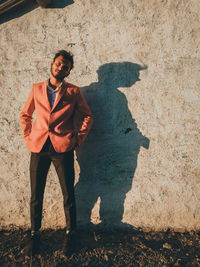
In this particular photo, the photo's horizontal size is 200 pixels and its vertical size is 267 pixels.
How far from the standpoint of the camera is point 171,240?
256 cm

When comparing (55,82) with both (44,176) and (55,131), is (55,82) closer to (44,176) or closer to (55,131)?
(55,131)

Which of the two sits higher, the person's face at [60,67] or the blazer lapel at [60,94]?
the person's face at [60,67]

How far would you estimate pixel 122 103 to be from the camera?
2.60 m

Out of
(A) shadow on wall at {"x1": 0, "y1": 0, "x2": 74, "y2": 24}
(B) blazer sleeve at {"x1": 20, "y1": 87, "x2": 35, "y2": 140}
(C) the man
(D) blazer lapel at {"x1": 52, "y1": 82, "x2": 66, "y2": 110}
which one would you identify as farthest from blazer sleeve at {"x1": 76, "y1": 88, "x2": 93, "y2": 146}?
(A) shadow on wall at {"x1": 0, "y1": 0, "x2": 74, "y2": 24}

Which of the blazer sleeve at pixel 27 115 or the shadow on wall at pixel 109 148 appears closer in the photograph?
the blazer sleeve at pixel 27 115

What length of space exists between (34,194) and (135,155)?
1.37 meters

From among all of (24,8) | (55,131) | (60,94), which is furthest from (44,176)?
(24,8)

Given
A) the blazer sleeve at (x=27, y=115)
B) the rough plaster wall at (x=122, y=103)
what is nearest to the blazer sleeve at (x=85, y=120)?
the rough plaster wall at (x=122, y=103)

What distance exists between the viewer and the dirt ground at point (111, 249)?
2.26m

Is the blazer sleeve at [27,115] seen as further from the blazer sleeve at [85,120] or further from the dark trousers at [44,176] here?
the blazer sleeve at [85,120]

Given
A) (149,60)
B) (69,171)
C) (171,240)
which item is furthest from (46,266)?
(149,60)

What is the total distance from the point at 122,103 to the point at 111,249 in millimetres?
1822

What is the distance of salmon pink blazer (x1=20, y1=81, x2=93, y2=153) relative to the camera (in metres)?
2.19

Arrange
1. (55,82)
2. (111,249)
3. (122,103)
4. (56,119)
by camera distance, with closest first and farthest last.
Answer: (56,119) → (55,82) → (111,249) → (122,103)
